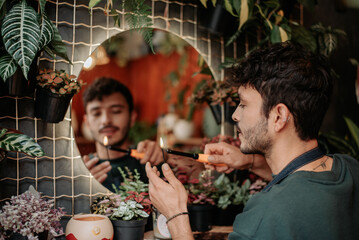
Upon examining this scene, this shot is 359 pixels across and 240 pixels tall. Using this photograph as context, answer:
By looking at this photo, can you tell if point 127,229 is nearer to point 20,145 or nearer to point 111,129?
point 20,145

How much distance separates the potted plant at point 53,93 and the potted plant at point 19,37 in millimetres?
110

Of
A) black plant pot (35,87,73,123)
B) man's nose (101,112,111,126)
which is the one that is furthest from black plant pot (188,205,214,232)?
man's nose (101,112,111,126)

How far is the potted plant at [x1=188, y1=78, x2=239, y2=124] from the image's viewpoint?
2.00m

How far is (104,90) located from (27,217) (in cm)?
119

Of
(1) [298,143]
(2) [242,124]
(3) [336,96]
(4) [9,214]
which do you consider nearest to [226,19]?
(2) [242,124]

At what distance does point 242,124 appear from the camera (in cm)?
151

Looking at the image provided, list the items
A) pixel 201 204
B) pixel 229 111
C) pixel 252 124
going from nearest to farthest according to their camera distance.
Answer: pixel 252 124
pixel 201 204
pixel 229 111

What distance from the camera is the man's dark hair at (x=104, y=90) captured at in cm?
226

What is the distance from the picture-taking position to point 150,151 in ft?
7.61

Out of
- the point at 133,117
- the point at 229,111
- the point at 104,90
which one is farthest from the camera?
the point at 133,117

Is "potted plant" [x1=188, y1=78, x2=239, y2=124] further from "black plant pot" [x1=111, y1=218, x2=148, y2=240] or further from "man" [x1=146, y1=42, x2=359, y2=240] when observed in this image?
"black plant pot" [x1=111, y1=218, x2=148, y2=240]

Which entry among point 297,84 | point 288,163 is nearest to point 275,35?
point 297,84

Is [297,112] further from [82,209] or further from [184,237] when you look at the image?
[82,209]

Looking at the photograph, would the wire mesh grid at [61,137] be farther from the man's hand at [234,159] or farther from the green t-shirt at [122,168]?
the man's hand at [234,159]
